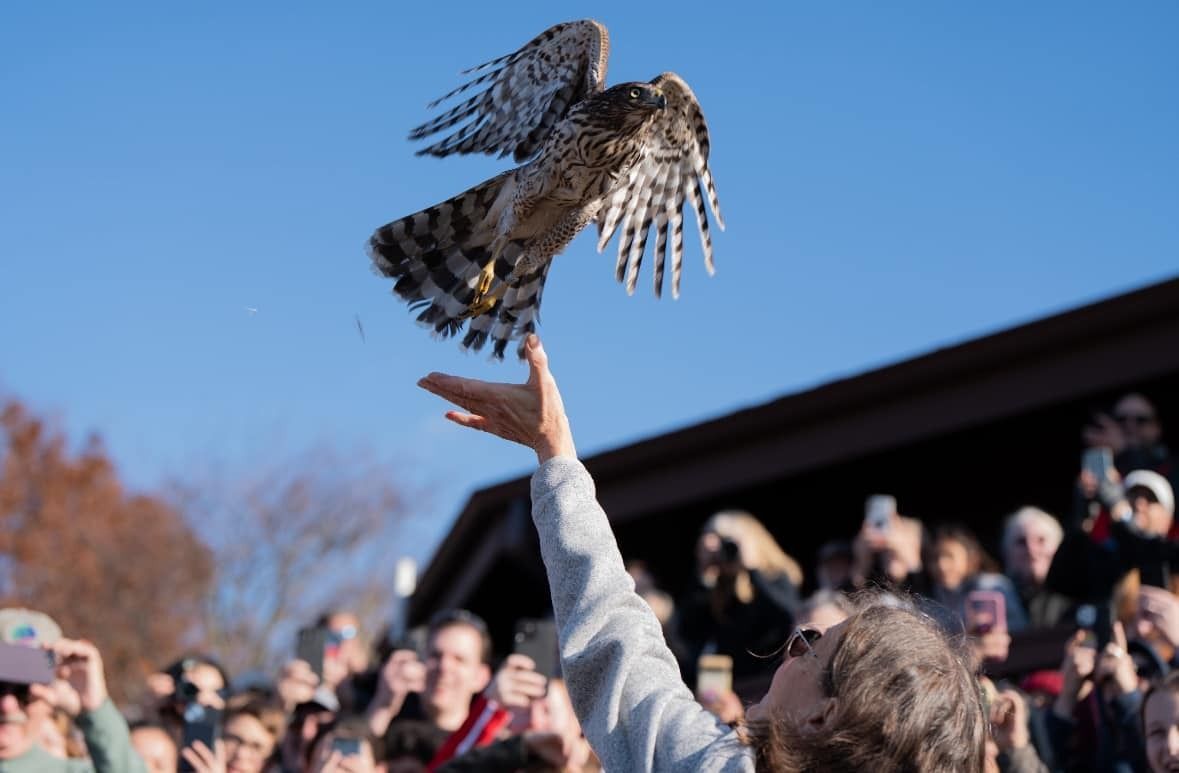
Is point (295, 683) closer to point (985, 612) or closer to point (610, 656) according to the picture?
point (985, 612)

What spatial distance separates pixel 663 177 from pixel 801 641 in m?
2.81

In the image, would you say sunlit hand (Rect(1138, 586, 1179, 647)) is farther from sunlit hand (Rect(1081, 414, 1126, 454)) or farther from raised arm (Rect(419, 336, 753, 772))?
raised arm (Rect(419, 336, 753, 772))

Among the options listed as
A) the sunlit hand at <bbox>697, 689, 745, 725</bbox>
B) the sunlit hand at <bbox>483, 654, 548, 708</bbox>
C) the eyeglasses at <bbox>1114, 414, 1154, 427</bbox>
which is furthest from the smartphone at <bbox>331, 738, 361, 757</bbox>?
the eyeglasses at <bbox>1114, 414, 1154, 427</bbox>

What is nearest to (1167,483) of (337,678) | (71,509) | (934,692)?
(337,678)

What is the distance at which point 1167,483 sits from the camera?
18.8 ft

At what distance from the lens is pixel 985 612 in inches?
200

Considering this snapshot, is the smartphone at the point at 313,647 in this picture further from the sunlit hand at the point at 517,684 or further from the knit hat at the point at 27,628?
the sunlit hand at the point at 517,684

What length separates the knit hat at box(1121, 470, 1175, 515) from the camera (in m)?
5.50

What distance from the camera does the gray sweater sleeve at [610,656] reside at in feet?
6.93

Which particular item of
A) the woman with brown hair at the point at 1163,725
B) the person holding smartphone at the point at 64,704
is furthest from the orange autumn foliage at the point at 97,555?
the woman with brown hair at the point at 1163,725

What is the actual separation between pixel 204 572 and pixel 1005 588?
20.1 m

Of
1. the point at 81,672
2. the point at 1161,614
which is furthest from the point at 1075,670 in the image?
the point at 81,672

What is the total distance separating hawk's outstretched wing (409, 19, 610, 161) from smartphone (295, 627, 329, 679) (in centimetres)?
280

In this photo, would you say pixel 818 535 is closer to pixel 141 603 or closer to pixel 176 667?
pixel 176 667
